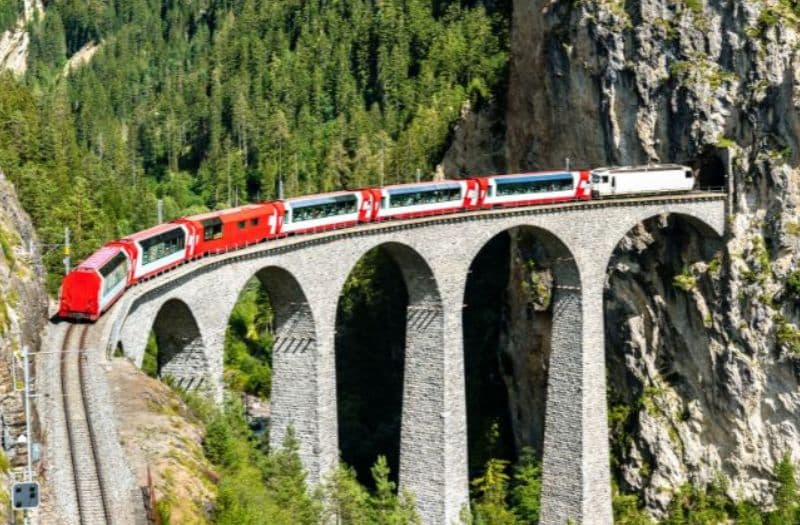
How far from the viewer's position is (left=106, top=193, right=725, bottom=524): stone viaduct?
181 feet

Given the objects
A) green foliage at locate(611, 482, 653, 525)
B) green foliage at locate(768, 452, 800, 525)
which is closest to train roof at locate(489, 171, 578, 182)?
green foliage at locate(768, 452, 800, 525)

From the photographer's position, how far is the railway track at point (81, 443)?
35562mm

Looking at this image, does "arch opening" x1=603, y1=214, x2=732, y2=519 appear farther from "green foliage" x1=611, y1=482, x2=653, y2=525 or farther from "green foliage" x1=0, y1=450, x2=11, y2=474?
"green foliage" x1=0, y1=450, x2=11, y2=474

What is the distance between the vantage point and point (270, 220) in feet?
194

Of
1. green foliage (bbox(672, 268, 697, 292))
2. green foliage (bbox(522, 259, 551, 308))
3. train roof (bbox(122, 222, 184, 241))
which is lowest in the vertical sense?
train roof (bbox(122, 222, 184, 241))

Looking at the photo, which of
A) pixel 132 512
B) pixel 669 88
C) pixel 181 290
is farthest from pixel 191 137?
pixel 132 512

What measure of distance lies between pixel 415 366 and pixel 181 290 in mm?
17736

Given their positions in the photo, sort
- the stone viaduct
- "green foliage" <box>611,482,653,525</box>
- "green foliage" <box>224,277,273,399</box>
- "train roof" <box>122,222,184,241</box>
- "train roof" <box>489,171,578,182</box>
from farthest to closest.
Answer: "green foliage" <box>224,277,273,399</box> < "green foliage" <box>611,482,653,525</box> < "train roof" <box>489,171,578,182</box> < the stone viaduct < "train roof" <box>122,222,184,241</box>

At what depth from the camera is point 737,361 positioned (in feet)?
240

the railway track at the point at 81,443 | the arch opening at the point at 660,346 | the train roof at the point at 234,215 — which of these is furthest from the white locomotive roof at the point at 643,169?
the railway track at the point at 81,443

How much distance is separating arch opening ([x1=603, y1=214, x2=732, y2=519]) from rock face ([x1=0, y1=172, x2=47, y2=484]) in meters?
34.1

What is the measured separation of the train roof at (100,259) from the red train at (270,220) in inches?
1.5

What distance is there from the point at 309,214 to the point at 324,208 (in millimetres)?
950

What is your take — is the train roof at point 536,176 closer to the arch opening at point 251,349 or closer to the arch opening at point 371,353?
the arch opening at point 371,353
